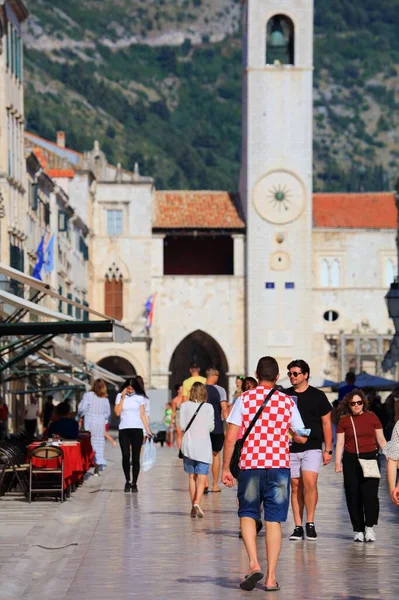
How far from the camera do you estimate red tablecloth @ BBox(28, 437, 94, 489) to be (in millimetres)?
19062

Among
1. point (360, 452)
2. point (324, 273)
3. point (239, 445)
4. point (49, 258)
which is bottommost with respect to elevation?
point (360, 452)

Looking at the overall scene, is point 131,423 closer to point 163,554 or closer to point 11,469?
point 11,469

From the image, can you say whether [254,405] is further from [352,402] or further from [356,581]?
[352,402]

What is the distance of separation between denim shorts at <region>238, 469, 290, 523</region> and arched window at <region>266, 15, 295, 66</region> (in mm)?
56275

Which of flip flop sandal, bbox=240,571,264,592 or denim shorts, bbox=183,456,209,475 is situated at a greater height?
denim shorts, bbox=183,456,209,475

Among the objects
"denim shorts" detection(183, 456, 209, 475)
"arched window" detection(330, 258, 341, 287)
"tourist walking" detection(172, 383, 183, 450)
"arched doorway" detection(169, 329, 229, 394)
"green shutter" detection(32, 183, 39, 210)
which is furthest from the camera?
"arched doorway" detection(169, 329, 229, 394)

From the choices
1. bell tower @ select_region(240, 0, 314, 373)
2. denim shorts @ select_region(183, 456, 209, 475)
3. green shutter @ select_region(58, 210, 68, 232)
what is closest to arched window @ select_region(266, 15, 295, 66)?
bell tower @ select_region(240, 0, 314, 373)

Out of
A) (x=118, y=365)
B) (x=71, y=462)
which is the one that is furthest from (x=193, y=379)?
(x=118, y=365)

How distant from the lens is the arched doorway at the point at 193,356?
69062mm

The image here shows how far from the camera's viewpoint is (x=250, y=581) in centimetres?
1077

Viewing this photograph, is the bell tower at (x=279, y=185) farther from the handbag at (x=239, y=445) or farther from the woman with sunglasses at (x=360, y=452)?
Answer: the handbag at (x=239, y=445)

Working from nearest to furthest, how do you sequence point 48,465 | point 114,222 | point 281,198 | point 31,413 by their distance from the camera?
point 48,465 < point 31,413 < point 281,198 < point 114,222

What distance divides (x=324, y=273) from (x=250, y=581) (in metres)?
56.7

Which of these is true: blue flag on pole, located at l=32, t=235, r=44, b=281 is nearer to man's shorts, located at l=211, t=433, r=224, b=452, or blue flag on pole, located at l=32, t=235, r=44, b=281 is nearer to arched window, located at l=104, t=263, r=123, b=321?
arched window, located at l=104, t=263, r=123, b=321
